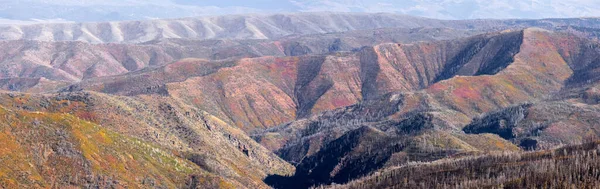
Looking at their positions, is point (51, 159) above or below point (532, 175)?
below

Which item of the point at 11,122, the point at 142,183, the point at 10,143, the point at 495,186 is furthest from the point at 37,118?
the point at 495,186

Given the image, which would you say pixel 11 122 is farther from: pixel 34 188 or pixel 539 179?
pixel 539 179

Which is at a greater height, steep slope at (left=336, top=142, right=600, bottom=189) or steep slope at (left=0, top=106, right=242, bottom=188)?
steep slope at (left=336, top=142, right=600, bottom=189)

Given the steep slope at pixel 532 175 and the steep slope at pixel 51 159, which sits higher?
the steep slope at pixel 532 175

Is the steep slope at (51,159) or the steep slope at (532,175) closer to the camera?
the steep slope at (532,175)

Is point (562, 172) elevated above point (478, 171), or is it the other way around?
point (562, 172)

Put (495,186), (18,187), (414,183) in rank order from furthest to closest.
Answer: (414,183)
(495,186)
(18,187)

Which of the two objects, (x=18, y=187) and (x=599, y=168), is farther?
(x=599, y=168)

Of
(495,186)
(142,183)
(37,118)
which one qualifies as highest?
(495,186)

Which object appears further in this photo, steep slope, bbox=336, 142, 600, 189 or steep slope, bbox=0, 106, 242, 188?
steep slope, bbox=0, 106, 242, 188

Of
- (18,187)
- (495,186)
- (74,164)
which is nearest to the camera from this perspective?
(18,187)

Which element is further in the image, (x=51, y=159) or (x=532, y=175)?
(x=51, y=159)
